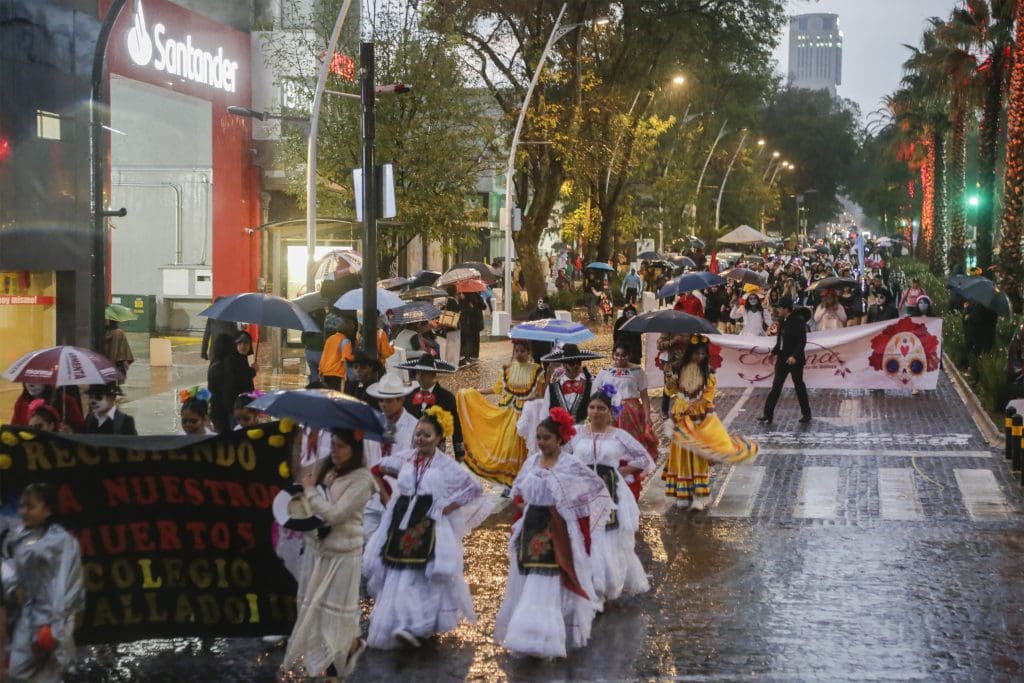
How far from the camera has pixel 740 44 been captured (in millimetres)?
42500

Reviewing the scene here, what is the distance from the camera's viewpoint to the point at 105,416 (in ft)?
33.6

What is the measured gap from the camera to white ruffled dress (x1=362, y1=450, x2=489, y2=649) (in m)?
8.70

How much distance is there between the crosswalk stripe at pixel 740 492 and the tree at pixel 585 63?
22012mm

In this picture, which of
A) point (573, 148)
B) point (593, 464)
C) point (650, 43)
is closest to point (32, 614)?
point (593, 464)

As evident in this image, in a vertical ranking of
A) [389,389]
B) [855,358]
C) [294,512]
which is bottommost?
[294,512]

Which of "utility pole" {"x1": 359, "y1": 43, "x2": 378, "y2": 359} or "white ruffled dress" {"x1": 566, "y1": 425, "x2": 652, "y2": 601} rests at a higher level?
"utility pole" {"x1": 359, "y1": 43, "x2": 378, "y2": 359}

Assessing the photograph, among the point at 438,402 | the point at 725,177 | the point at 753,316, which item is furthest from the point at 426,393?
the point at 725,177

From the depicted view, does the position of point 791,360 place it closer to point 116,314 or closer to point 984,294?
point 984,294

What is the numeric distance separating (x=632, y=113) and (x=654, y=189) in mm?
11788

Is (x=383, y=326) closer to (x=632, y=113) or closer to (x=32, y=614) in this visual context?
(x=32, y=614)

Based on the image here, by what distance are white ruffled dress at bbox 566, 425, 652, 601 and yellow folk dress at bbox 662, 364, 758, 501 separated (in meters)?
3.11

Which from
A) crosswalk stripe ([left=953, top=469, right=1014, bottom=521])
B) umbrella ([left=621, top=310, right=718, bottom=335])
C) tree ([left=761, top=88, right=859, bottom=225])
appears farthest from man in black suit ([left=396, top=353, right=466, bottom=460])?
tree ([left=761, top=88, right=859, bottom=225])

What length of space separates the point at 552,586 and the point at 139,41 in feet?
71.8

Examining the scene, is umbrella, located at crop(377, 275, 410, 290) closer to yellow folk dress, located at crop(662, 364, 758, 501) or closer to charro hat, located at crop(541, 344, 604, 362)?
yellow folk dress, located at crop(662, 364, 758, 501)
